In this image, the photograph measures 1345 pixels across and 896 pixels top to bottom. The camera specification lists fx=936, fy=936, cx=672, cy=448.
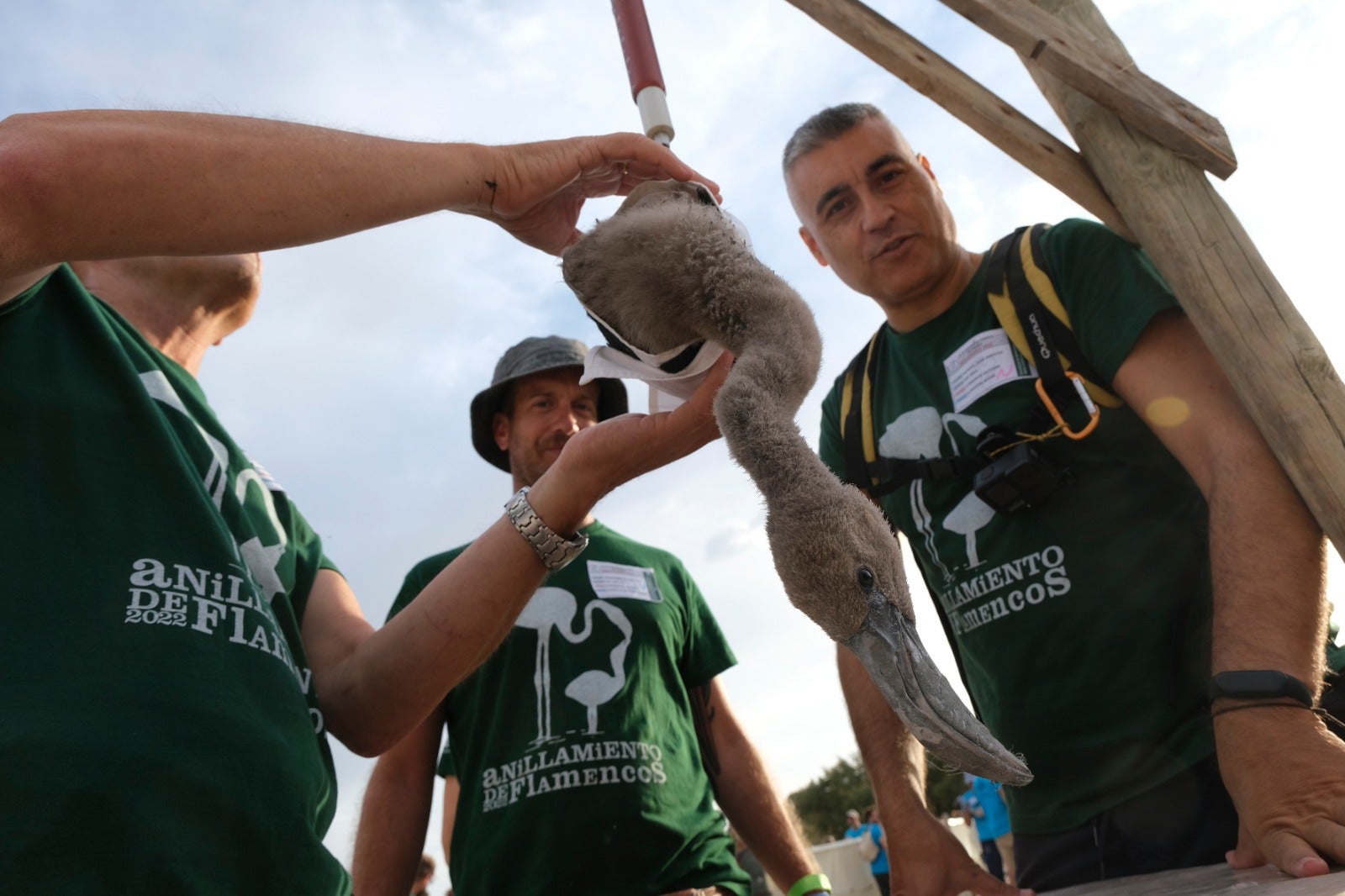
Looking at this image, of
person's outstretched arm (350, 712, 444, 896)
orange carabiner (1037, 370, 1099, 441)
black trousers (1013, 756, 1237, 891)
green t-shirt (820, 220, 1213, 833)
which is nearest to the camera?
black trousers (1013, 756, 1237, 891)

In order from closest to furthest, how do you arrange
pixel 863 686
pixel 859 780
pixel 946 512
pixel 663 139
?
pixel 663 139 → pixel 946 512 → pixel 863 686 → pixel 859 780

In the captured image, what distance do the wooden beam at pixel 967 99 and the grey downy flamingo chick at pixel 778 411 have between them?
4.41 ft

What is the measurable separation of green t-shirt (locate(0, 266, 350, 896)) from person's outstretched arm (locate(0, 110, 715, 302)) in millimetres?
277

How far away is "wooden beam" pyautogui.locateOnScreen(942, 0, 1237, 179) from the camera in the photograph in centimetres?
318

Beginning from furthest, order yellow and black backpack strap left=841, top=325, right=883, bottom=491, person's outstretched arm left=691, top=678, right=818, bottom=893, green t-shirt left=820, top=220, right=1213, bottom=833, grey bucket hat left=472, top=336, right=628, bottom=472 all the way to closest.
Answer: grey bucket hat left=472, top=336, right=628, bottom=472 < person's outstretched arm left=691, top=678, right=818, bottom=893 < yellow and black backpack strap left=841, top=325, right=883, bottom=491 < green t-shirt left=820, top=220, right=1213, bottom=833

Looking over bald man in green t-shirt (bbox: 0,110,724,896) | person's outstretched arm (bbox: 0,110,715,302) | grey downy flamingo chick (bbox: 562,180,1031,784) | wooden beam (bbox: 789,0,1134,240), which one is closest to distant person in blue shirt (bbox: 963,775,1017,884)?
wooden beam (bbox: 789,0,1134,240)

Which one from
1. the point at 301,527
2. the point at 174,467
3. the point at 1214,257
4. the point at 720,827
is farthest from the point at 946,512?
the point at 174,467

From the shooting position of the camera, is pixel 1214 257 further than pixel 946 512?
No

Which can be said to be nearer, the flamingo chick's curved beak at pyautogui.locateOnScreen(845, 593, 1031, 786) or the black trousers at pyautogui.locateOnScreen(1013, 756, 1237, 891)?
the flamingo chick's curved beak at pyautogui.locateOnScreen(845, 593, 1031, 786)

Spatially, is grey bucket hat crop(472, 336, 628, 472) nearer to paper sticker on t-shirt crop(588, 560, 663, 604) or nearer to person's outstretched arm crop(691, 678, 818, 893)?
paper sticker on t-shirt crop(588, 560, 663, 604)

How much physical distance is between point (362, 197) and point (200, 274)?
1.53m

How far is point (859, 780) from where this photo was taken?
40312 mm

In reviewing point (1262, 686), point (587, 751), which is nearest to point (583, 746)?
point (587, 751)

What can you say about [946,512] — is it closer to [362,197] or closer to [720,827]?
[720,827]
